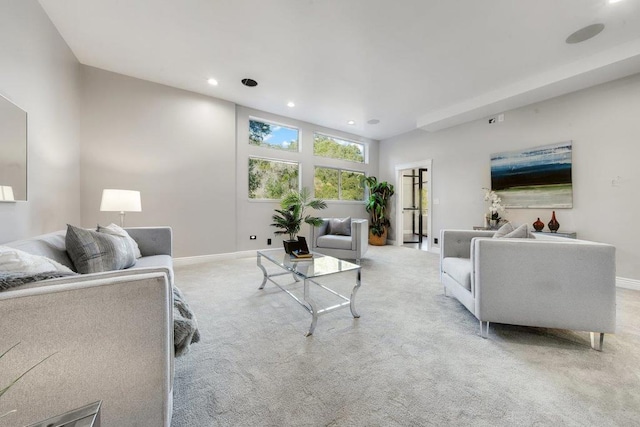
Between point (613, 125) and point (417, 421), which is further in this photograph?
point (613, 125)

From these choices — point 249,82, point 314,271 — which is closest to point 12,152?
point 314,271

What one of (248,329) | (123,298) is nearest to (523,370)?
(248,329)

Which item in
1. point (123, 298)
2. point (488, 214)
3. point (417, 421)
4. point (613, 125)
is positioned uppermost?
point (613, 125)

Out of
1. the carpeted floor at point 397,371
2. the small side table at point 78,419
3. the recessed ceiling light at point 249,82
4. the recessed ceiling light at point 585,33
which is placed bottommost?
the carpeted floor at point 397,371

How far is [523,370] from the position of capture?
57.1 inches

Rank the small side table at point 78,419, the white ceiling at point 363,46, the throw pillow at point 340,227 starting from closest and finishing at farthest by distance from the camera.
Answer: the small side table at point 78,419 < the white ceiling at point 363,46 < the throw pillow at point 340,227

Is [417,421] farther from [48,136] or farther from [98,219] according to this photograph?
[98,219]

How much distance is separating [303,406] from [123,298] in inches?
37.8

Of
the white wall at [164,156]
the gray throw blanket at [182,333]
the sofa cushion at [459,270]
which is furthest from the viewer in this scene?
the white wall at [164,156]

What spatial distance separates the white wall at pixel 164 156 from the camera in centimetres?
331

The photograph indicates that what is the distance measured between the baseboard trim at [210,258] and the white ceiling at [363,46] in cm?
270

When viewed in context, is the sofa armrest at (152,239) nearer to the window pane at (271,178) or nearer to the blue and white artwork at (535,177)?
the window pane at (271,178)

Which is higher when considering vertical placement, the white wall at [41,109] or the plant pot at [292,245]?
the white wall at [41,109]

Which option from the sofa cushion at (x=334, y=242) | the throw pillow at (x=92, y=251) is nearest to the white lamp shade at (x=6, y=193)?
the throw pillow at (x=92, y=251)
